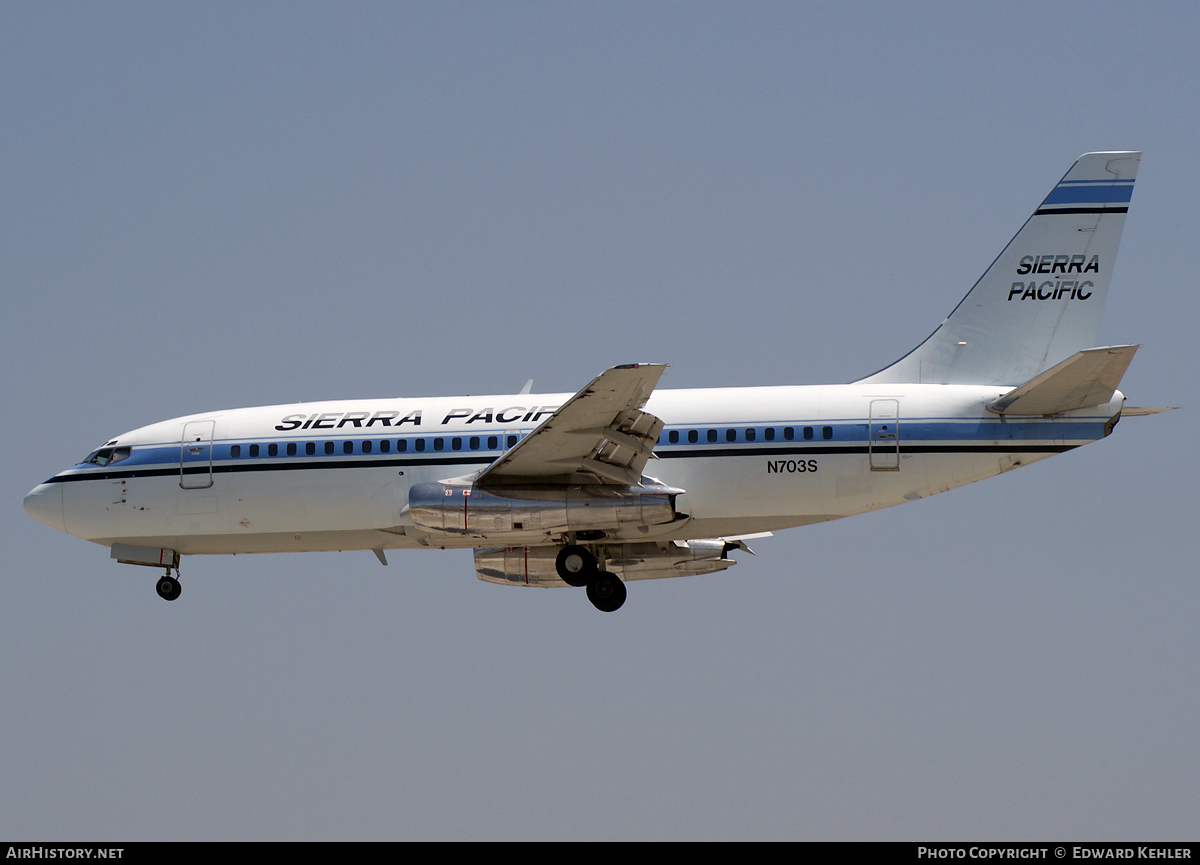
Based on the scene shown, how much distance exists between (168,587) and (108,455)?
286 centimetres

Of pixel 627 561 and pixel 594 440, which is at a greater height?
pixel 594 440

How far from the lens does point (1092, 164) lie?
101 feet

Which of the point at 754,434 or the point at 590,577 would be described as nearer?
the point at 754,434

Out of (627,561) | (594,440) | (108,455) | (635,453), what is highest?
(108,455)

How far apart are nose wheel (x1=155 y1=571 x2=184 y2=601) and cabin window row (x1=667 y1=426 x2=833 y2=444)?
10.2 meters

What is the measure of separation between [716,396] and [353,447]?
6.79 meters

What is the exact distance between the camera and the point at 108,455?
3169cm

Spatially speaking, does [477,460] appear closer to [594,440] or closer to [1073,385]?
[594,440]

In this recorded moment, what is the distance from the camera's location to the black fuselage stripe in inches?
1106

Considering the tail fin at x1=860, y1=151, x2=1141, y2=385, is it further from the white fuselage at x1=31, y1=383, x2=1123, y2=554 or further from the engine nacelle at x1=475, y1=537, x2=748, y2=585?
the engine nacelle at x1=475, y1=537, x2=748, y2=585

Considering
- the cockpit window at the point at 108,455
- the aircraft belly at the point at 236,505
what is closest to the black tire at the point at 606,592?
the aircraft belly at the point at 236,505

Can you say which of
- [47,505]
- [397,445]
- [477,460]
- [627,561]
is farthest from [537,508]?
[47,505]

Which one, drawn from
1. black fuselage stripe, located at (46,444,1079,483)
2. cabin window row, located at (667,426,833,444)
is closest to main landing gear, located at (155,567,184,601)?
black fuselage stripe, located at (46,444,1079,483)
